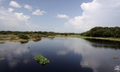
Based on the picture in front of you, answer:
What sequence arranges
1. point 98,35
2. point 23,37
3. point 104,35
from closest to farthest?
point 23,37
point 104,35
point 98,35

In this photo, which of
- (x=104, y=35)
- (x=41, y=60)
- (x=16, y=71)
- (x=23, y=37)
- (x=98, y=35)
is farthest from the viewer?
(x=98, y=35)

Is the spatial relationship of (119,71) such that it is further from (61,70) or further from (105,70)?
(61,70)

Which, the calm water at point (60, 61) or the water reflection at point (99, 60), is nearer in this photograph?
the calm water at point (60, 61)

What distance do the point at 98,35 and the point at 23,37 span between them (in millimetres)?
78733

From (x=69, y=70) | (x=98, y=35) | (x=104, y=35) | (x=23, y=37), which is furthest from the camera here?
(x=98, y=35)

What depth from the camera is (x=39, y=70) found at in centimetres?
2114

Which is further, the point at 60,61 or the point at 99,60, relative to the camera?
the point at 99,60

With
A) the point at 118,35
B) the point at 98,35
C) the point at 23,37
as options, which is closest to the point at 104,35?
the point at 98,35

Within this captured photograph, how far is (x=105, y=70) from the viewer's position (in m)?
22.2

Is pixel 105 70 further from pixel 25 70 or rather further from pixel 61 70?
pixel 25 70

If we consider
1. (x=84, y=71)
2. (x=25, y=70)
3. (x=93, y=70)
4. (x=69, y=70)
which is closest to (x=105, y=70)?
(x=93, y=70)

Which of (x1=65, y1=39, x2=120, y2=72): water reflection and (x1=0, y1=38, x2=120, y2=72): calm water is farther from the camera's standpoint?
(x1=65, y1=39, x2=120, y2=72): water reflection

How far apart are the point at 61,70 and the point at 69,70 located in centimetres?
143

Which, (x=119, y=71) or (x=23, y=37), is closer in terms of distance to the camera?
(x=119, y=71)
